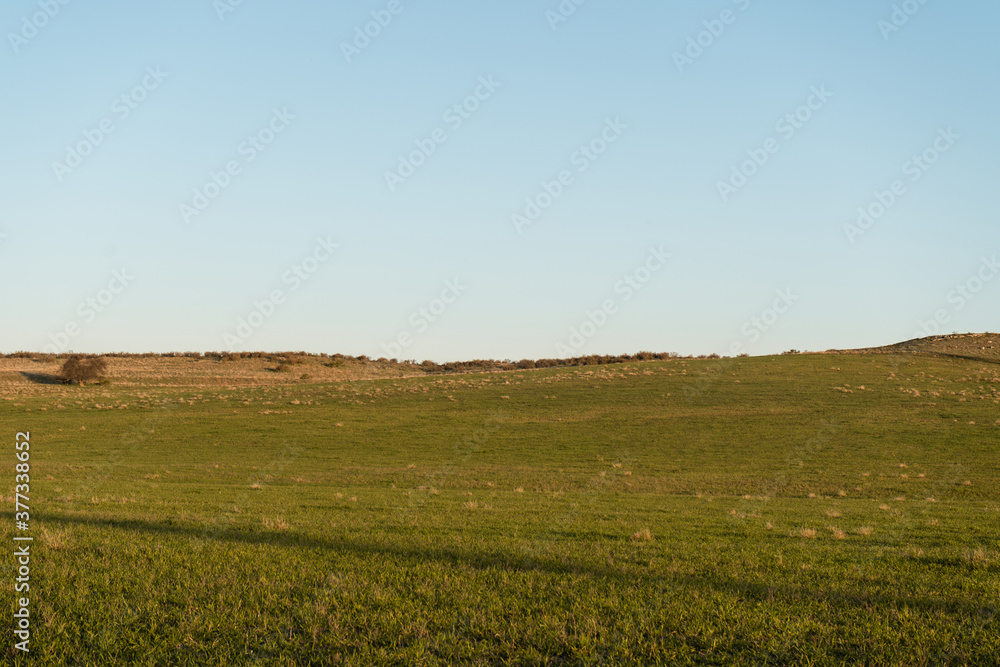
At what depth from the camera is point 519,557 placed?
10430 millimetres

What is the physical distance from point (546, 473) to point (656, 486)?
6.52 m

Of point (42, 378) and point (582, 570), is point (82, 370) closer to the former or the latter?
point (42, 378)

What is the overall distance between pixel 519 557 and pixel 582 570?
125cm

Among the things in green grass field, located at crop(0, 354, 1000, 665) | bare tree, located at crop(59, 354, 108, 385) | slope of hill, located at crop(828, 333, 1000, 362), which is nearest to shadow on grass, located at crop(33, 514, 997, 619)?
green grass field, located at crop(0, 354, 1000, 665)

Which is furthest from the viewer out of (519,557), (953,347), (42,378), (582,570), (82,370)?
(42,378)

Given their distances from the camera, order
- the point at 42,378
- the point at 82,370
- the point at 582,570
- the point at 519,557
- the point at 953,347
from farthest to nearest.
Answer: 1. the point at 42,378
2. the point at 953,347
3. the point at 82,370
4. the point at 519,557
5. the point at 582,570

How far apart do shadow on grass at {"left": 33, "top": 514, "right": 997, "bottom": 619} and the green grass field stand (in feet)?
0.19

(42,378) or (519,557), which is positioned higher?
(519,557)

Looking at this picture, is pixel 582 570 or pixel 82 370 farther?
pixel 82 370

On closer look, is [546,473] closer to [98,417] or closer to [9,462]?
[9,462]

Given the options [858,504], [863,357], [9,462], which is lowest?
[9,462]

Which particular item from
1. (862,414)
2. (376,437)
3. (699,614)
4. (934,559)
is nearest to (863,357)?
(862,414)

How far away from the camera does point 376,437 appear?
4872cm

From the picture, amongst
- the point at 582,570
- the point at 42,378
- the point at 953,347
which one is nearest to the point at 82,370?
the point at 42,378
